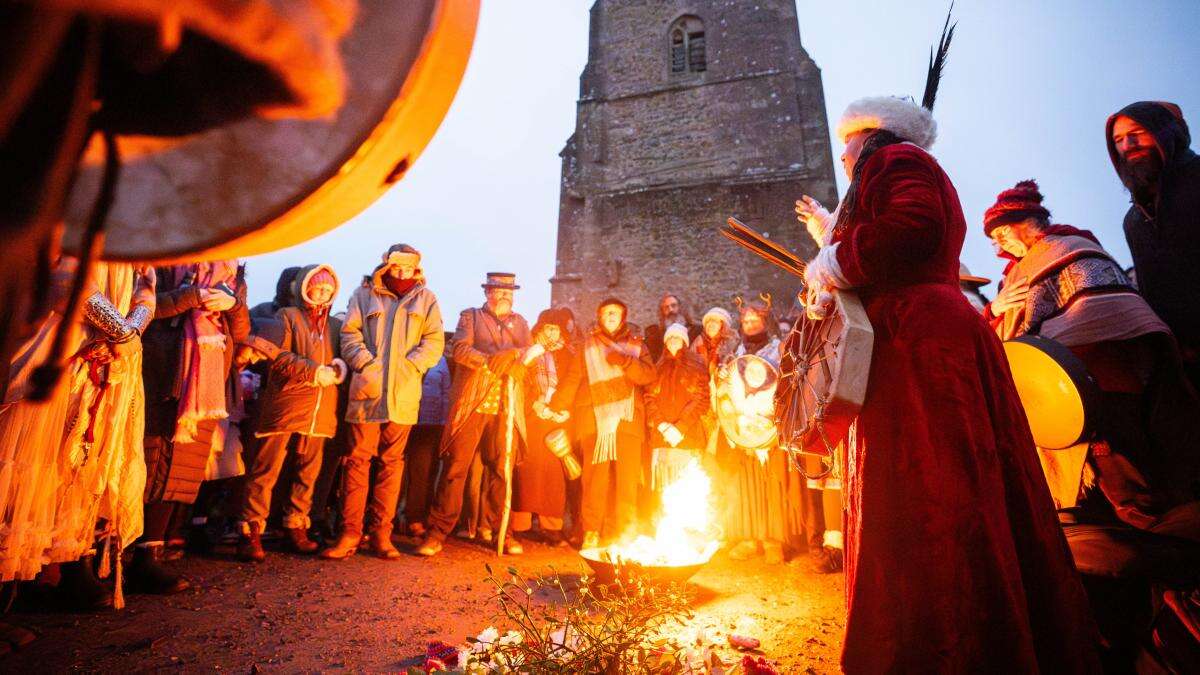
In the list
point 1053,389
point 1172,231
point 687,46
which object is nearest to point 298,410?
point 1053,389

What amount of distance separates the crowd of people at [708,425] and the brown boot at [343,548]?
0.08 feet

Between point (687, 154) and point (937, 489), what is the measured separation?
16678 millimetres

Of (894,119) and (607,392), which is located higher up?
(894,119)

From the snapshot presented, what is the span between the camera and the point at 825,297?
2.10 m

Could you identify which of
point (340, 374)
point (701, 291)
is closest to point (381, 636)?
point (340, 374)

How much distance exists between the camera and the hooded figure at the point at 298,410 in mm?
4242

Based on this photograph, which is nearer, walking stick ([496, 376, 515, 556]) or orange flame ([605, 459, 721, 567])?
orange flame ([605, 459, 721, 567])

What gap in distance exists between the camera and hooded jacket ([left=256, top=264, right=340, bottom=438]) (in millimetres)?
4344

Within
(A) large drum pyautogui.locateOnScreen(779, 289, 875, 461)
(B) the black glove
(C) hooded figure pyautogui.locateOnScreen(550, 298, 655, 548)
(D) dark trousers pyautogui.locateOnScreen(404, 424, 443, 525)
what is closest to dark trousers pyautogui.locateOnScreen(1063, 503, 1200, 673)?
(A) large drum pyautogui.locateOnScreen(779, 289, 875, 461)

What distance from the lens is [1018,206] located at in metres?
3.39

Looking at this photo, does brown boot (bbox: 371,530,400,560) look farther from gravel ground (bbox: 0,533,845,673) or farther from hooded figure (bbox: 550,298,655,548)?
hooded figure (bbox: 550,298,655,548)

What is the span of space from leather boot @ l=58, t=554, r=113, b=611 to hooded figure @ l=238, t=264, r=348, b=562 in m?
1.04

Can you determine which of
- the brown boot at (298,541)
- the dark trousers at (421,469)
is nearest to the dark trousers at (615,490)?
the dark trousers at (421,469)

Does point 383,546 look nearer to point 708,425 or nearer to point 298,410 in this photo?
point 298,410
